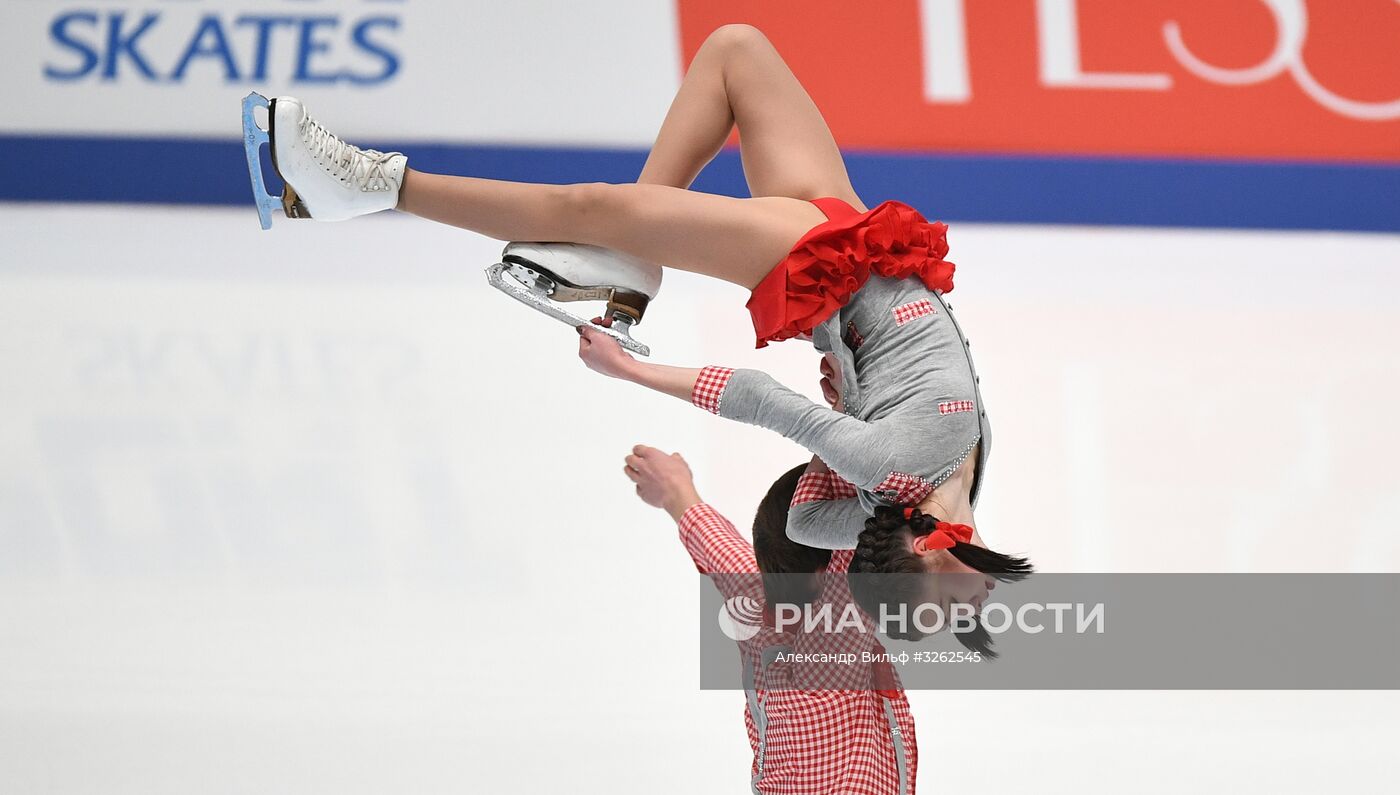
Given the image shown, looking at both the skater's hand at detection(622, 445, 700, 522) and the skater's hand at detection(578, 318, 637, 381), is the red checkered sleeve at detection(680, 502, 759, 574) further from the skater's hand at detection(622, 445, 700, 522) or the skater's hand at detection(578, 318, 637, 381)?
the skater's hand at detection(578, 318, 637, 381)

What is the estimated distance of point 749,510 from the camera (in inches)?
135

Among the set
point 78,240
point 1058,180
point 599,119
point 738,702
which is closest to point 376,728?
point 738,702

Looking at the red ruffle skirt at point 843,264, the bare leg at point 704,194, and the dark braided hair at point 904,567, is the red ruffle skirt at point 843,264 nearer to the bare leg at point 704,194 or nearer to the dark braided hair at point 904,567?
the bare leg at point 704,194

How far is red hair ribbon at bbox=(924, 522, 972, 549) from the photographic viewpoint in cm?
221

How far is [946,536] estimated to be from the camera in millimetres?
2225

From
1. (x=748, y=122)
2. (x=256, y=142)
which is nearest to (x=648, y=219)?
(x=748, y=122)

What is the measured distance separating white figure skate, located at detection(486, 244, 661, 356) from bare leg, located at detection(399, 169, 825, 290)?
32mm

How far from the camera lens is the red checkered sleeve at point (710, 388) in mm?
2406

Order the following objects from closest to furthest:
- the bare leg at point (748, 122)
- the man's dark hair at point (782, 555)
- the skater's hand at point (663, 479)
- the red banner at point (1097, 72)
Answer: the man's dark hair at point (782, 555) → the skater's hand at point (663, 479) → the bare leg at point (748, 122) → the red banner at point (1097, 72)

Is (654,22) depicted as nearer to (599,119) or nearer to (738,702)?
(599,119)

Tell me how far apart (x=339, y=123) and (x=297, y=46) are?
1.16 ft

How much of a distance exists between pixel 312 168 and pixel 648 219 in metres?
0.65

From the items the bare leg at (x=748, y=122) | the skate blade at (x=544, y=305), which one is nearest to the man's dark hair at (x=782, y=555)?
the skate blade at (x=544, y=305)

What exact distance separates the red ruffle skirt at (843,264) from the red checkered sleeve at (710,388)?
228mm
